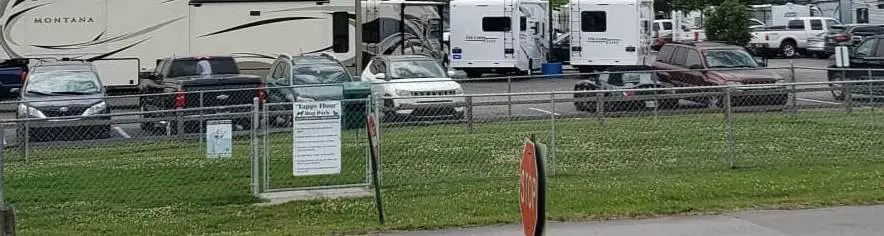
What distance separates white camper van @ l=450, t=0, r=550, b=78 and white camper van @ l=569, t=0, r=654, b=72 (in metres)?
1.50

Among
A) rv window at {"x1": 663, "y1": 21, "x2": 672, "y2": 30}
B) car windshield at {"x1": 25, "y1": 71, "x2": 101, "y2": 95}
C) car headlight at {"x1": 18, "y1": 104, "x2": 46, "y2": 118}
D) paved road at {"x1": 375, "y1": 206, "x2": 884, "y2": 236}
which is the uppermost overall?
rv window at {"x1": 663, "y1": 21, "x2": 672, "y2": 30}

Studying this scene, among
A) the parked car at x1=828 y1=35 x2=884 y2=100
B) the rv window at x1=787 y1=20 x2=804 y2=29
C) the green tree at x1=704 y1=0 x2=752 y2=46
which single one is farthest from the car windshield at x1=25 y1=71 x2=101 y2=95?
the rv window at x1=787 y1=20 x2=804 y2=29

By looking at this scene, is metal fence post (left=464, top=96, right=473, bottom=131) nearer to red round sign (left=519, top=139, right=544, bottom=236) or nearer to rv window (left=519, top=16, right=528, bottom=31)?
red round sign (left=519, top=139, right=544, bottom=236)

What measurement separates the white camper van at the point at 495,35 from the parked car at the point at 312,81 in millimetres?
9961

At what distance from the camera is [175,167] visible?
508 inches

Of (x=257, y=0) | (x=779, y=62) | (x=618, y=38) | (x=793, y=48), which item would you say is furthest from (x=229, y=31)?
(x=793, y=48)

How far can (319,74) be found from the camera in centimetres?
2131

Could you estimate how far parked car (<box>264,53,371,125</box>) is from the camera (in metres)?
19.3

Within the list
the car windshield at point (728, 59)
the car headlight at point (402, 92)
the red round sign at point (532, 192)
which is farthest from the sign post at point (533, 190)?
the car windshield at point (728, 59)

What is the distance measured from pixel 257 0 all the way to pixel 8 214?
1773 cm

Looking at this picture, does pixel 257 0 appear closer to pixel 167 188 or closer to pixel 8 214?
pixel 167 188

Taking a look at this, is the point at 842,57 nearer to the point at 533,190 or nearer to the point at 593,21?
the point at 593,21

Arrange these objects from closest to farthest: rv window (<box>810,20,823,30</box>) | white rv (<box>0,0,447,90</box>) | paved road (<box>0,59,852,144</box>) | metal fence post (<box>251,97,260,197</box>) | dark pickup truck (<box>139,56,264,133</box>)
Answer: metal fence post (<box>251,97,260,197</box>) → paved road (<box>0,59,852,144</box>) → dark pickup truck (<box>139,56,264,133</box>) → white rv (<box>0,0,447,90</box>) → rv window (<box>810,20,823,30</box>)

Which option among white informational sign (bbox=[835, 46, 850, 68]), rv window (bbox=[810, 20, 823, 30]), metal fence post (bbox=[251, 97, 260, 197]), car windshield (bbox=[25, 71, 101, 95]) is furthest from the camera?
rv window (bbox=[810, 20, 823, 30])
